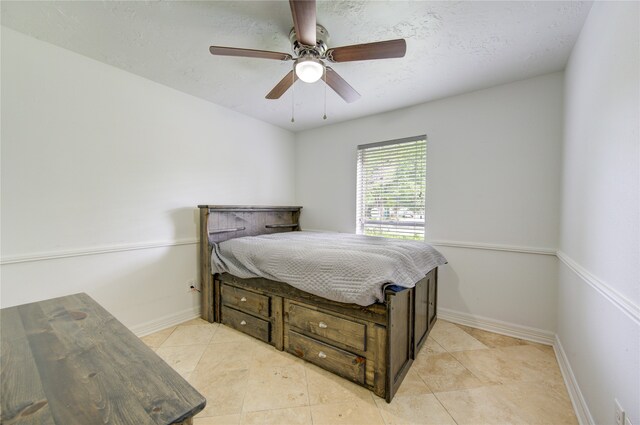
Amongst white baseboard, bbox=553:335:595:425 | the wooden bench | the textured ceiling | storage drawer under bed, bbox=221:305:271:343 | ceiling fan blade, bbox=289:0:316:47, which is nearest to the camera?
the wooden bench

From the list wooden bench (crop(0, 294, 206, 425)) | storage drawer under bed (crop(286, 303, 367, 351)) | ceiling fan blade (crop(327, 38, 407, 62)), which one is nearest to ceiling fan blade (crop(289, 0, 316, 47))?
ceiling fan blade (crop(327, 38, 407, 62))

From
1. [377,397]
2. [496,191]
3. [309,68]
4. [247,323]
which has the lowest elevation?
[377,397]

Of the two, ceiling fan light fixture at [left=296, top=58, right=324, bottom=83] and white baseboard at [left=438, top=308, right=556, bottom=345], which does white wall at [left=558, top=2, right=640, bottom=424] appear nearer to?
white baseboard at [left=438, top=308, right=556, bottom=345]

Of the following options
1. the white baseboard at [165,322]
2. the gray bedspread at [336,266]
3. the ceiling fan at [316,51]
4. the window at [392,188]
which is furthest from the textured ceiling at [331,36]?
the white baseboard at [165,322]

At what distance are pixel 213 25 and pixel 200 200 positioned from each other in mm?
1688

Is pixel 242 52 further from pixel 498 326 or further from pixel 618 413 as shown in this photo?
pixel 498 326

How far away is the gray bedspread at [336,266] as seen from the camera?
1569 mm

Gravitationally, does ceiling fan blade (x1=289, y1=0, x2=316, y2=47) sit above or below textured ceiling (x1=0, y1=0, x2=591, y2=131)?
below

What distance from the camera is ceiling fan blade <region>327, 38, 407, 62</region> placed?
4.73 feet

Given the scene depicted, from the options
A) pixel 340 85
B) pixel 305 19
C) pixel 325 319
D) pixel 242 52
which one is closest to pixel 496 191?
pixel 340 85

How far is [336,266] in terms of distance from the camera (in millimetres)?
1704

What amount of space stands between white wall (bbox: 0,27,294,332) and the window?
1698 mm

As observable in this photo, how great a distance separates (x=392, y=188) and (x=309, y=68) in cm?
183

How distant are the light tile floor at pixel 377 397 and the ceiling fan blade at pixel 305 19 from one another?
2158 millimetres
